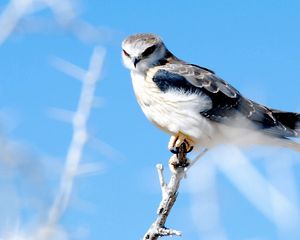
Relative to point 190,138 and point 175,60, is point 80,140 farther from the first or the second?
point 175,60

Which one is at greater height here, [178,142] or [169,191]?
[178,142]

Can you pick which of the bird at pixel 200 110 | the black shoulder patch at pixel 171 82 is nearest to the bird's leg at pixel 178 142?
the bird at pixel 200 110

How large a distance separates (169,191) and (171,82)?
175 cm

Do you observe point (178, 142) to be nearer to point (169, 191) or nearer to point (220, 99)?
point (220, 99)

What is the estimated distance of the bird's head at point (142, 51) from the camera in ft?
20.9

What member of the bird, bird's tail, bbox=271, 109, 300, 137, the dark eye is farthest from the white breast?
bird's tail, bbox=271, 109, 300, 137

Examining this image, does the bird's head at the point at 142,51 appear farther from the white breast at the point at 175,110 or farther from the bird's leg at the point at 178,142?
the bird's leg at the point at 178,142

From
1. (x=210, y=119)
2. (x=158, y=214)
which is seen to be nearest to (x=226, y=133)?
(x=210, y=119)

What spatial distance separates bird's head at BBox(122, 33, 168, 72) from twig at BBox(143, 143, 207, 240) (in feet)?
5.20

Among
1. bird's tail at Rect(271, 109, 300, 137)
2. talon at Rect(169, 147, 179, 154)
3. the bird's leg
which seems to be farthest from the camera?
bird's tail at Rect(271, 109, 300, 137)

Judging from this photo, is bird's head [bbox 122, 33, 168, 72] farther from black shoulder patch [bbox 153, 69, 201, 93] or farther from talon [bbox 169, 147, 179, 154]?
talon [bbox 169, 147, 179, 154]

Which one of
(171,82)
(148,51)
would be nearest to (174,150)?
(171,82)

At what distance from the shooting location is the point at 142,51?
6.41 m

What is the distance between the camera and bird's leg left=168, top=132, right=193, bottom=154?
523 cm
